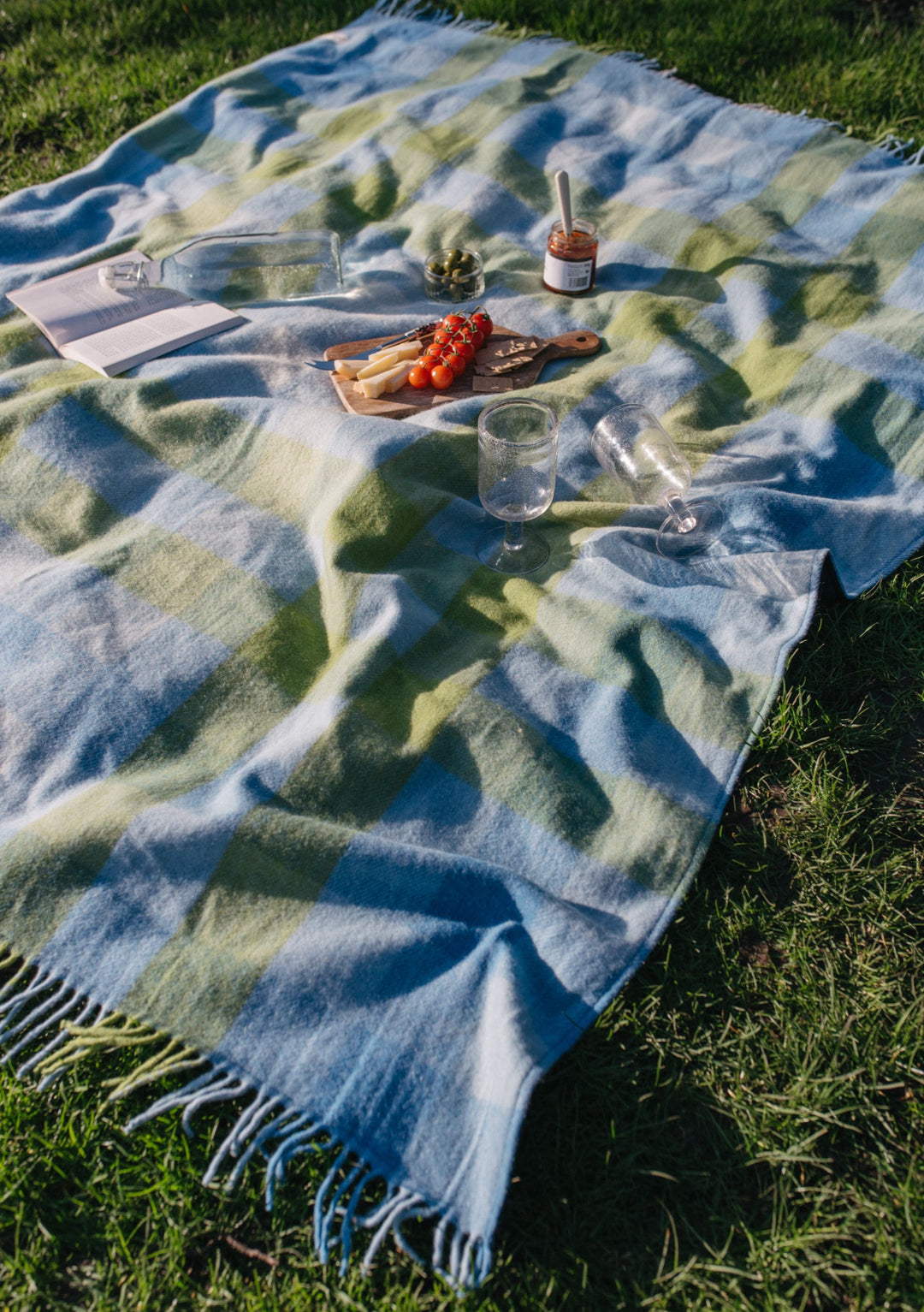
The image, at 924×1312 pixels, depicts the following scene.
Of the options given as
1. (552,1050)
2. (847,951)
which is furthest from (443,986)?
(847,951)

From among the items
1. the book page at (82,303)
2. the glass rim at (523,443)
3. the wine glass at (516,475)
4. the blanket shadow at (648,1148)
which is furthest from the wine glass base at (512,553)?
the book page at (82,303)

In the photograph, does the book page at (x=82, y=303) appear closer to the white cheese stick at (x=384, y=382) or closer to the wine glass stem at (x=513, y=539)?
the white cheese stick at (x=384, y=382)

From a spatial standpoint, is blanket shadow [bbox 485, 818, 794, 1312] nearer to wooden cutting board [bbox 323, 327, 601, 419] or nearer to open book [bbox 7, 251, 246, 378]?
wooden cutting board [bbox 323, 327, 601, 419]

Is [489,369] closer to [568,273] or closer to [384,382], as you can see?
[384,382]

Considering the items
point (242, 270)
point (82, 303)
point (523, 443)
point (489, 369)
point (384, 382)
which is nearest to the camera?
point (523, 443)

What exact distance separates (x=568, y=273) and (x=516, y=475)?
1179 millimetres

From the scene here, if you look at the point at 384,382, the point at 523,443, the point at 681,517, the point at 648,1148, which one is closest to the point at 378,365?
the point at 384,382

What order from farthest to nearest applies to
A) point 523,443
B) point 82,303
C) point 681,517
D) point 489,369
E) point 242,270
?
point 242,270 < point 82,303 < point 489,369 < point 681,517 < point 523,443

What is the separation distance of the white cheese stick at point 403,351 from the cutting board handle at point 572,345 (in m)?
0.35

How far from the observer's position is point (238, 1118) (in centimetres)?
139

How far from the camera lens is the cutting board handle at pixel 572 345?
258 cm

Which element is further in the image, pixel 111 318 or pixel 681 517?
pixel 111 318

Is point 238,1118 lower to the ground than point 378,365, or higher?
lower

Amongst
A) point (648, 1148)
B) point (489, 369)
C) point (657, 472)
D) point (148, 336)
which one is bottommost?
point (648, 1148)
